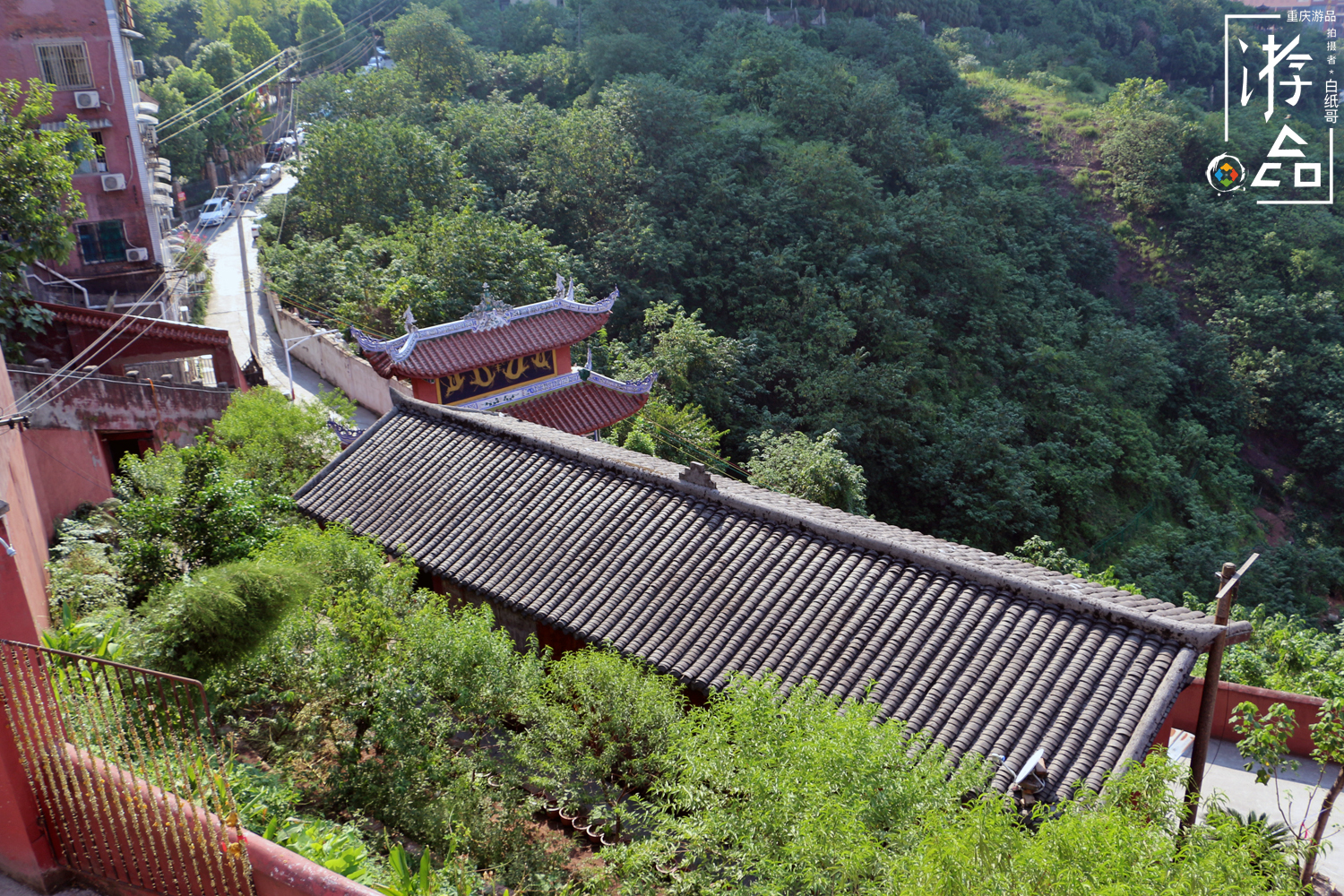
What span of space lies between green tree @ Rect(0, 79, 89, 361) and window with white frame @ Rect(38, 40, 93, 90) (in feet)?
18.4

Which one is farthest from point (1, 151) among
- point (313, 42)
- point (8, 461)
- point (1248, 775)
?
point (313, 42)

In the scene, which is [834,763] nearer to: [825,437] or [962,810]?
[962,810]

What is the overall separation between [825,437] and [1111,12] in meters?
50.6

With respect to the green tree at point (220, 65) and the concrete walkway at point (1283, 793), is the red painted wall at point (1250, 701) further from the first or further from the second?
the green tree at point (220, 65)

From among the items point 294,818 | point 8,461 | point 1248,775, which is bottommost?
point 1248,775

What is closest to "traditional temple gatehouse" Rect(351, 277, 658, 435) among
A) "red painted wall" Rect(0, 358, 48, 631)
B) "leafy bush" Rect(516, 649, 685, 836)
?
"red painted wall" Rect(0, 358, 48, 631)

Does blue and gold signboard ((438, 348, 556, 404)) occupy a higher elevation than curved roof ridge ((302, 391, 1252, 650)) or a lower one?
lower

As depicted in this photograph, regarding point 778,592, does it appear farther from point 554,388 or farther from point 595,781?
point 554,388

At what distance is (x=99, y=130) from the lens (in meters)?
24.2

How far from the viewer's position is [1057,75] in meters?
53.3

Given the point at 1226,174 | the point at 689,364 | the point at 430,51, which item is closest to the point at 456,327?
the point at 689,364

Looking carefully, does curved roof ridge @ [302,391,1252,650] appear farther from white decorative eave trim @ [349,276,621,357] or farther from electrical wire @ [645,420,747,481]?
electrical wire @ [645,420,747,481]

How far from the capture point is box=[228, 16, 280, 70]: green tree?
56.7 m

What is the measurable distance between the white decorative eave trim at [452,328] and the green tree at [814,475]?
604 centimetres
